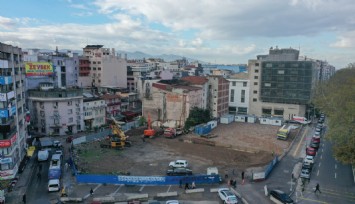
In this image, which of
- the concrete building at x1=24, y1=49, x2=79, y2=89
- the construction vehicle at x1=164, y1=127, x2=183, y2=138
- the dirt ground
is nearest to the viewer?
the dirt ground

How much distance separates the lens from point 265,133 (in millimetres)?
65688

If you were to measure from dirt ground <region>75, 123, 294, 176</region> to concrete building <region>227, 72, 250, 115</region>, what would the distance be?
27122 mm

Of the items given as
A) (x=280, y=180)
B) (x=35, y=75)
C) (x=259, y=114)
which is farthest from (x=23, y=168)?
(x=259, y=114)

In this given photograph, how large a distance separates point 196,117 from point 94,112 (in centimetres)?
2281

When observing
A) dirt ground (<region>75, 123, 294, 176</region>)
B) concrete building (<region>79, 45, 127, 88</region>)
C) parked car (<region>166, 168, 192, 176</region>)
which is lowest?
dirt ground (<region>75, 123, 294, 176</region>)

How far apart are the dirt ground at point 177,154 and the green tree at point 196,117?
5103 mm

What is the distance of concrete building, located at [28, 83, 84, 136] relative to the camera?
57.8m

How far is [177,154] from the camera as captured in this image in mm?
48312

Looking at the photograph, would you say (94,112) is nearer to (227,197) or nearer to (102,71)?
(102,71)

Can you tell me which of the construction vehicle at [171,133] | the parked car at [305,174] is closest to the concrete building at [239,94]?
the construction vehicle at [171,133]

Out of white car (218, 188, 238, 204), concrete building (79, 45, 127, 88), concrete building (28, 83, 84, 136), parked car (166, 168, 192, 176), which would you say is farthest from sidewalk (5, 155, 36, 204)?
concrete building (79, 45, 127, 88)

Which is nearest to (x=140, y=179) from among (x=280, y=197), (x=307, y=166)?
(x=280, y=197)

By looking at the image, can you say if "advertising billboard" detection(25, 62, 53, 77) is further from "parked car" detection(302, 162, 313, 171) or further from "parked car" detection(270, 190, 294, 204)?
"parked car" detection(302, 162, 313, 171)

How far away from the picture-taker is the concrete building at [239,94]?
89625mm
